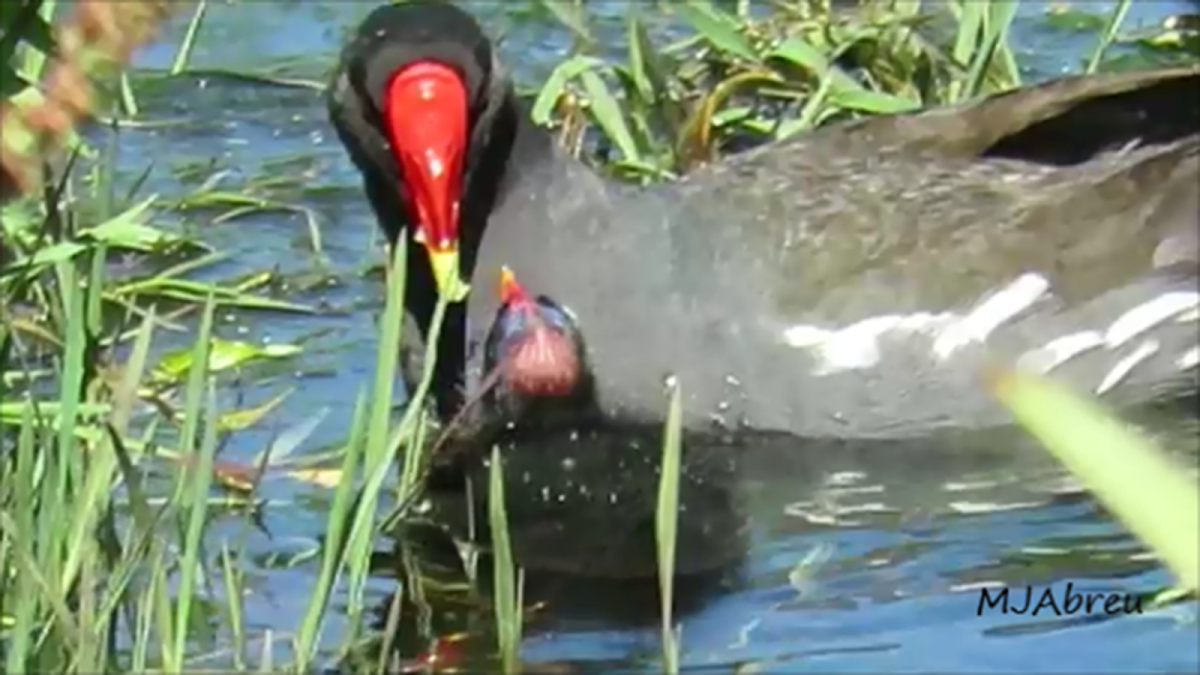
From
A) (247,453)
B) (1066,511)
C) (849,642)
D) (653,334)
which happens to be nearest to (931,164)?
(653,334)

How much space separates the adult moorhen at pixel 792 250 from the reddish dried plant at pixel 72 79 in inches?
131

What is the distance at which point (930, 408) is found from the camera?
549 cm

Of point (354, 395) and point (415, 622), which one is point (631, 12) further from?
point (415, 622)

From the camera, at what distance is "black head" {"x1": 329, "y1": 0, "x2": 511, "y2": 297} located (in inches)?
205

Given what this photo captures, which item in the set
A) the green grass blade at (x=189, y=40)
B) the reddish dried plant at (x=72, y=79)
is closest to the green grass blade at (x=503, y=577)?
the reddish dried plant at (x=72, y=79)

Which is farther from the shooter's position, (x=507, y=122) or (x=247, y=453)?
(x=507, y=122)

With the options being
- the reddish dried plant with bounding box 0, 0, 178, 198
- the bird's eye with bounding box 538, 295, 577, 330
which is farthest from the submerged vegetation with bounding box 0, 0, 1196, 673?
the bird's eye with bounding box 538, 295, 577, 330

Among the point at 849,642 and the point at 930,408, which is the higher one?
the point at 930,408

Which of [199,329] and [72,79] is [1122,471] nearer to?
[72,79]

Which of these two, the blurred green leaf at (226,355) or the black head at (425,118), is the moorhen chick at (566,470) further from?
the blurred green leaf at (226,355)

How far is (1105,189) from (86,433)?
2.51m

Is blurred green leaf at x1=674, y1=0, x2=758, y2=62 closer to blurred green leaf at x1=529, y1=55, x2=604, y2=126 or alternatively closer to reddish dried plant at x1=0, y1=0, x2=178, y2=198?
blurred green leaf at x1=529, y1=55, x2=604, y2=126

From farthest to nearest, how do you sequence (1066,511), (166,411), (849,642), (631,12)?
(631,12) < (1066,511) < (166,411) < (849,642)

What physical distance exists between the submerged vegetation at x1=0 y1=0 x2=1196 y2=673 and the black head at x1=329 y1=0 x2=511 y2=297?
42 cm
